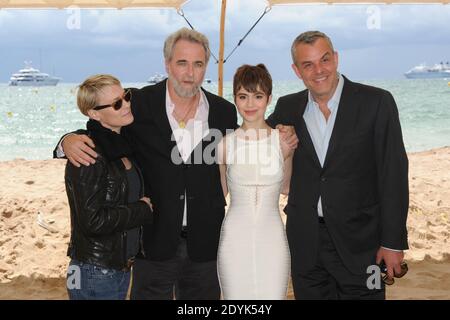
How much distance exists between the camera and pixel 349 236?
113 inches

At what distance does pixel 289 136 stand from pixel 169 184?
72cm

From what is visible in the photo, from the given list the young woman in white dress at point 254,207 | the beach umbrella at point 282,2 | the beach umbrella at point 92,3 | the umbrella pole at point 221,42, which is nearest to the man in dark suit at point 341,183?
the young woman in white dress at point 254,207

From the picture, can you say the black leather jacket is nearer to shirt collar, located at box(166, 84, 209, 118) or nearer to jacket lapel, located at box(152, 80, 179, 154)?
jacket lapel, located at box(152, 80, 179, 154)

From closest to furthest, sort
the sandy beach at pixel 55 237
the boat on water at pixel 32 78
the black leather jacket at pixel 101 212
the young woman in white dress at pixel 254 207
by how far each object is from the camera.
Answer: the black leather jacket at pixel 101 212 < the young woman in white dress at pixel 254 207 < the sandy beach at pixel 55 237 < the boat on water at pixel 32 78

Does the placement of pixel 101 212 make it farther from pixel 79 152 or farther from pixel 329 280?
pixel 329 280

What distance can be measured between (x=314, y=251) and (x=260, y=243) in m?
0.39

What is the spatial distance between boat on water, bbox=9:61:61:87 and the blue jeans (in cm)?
6778

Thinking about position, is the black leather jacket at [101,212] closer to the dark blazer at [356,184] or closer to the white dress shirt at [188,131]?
the white dress shirt at [188,131]

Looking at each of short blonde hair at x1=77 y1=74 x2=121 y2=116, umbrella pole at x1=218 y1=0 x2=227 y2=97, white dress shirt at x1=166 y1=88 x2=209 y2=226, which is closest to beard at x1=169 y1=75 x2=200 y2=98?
white dress shirt at x1=166 y1=88 x2=209 y2=226

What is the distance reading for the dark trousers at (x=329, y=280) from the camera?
291cm

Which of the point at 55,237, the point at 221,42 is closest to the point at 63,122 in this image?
the point at 55,237

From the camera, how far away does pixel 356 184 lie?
Result: 2805mm

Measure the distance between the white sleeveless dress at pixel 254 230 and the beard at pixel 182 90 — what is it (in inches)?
15.5

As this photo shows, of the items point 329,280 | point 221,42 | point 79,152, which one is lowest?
point 329,280
